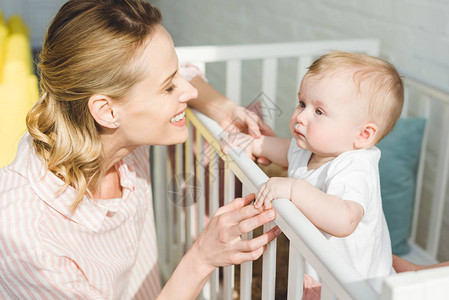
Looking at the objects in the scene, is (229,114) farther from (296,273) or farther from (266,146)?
(296,273)

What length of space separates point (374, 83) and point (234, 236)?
38 centimetres

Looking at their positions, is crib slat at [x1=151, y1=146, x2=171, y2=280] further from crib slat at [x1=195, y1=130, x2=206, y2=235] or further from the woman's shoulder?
the woman's shoulder

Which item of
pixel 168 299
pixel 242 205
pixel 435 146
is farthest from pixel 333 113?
pixel 435 146

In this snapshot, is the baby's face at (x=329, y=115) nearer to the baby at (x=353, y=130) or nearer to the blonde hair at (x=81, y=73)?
the baby at (x=353, y=130)

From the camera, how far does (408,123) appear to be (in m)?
1.63

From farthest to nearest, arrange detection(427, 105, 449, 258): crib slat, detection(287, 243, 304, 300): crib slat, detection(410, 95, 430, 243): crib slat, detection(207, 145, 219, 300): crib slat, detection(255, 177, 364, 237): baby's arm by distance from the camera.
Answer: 1. detection(410, 95, 430, 243): crib slat
2. detection(427, 105, 449, 258): crib slat
3. detection(207, 145, 219, 300): crib slat
4. detection(255, 177, 364, 237): baby's arm
5. detection(287, 243, 304, 300): crib slat

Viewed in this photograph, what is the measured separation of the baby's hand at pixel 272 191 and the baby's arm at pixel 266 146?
1.11ft

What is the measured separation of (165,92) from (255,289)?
0.72 m

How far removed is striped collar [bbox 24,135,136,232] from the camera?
3.38 ft

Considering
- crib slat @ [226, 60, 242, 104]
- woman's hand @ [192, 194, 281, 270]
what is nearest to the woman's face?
woman's hand @ [192, 194, 281, 270]

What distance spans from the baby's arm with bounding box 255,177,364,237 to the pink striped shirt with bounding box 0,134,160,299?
0.38 metres

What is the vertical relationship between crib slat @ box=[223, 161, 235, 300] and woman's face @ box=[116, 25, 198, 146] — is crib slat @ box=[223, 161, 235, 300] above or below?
below

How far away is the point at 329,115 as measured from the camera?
104cm

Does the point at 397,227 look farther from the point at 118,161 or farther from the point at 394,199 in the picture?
the point at 118,161
